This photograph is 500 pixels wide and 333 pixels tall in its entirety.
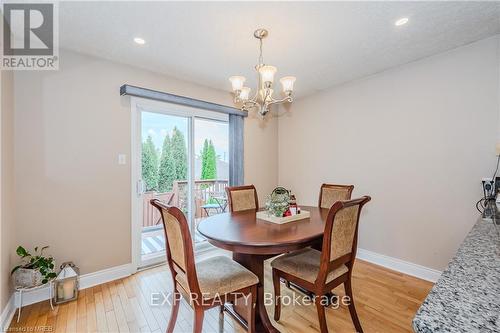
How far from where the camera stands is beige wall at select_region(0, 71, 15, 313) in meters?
1.79

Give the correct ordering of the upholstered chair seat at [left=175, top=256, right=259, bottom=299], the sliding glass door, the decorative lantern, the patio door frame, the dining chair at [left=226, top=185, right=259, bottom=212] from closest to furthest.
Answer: the upholstered chair seat at [left=175, top=256, right=259, bottom=299] < the decorative lantern < the dining chair at [left=226, top=185, right=259, bottom=212] < the patio door frame < the sliding glass door

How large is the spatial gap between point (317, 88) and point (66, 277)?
383cm

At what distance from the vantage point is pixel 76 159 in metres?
2.38

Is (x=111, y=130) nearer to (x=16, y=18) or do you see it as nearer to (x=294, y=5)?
(x=16, y=18)

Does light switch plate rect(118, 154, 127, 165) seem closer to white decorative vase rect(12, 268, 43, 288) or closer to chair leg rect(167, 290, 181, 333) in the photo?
white decorative vase rect(12, 268, 43, 288)

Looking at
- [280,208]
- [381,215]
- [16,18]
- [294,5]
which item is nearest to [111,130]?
[16,18]

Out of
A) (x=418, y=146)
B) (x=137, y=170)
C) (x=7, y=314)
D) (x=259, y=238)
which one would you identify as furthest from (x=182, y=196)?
(x=418, y=146)

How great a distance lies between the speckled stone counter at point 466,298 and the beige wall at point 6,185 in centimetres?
263

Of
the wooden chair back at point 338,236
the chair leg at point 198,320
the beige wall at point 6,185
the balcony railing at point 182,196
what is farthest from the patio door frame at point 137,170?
the wooden chair back at point 338,236

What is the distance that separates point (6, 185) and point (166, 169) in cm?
155

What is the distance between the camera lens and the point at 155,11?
178 cm

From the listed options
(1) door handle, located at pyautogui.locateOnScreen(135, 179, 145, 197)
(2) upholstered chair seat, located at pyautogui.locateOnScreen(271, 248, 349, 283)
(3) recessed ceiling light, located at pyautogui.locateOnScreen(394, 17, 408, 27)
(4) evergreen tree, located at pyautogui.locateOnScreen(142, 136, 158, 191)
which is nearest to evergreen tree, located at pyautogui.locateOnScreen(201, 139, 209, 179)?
(4) evergreen tree, located at pyautogui.locateOnScreen(142, 136, 158, 191)

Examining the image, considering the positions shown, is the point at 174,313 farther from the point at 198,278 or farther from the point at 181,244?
the point at 181,244

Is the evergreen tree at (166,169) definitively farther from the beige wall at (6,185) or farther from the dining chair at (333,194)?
the dining chair at (333,194)
